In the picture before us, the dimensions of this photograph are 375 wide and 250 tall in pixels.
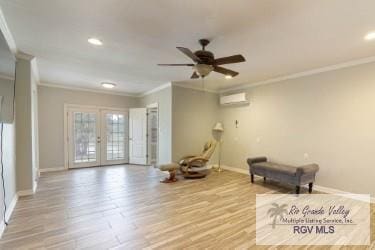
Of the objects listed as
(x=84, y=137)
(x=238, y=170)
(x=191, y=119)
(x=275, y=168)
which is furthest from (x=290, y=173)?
(x=84, y=137)

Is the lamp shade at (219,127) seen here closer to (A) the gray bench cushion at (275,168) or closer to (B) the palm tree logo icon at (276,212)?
(A) the gray bench cushion at (275,168)

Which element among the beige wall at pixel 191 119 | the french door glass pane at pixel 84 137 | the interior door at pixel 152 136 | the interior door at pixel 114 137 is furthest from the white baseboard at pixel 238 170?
the french door glass pane at pixel 84 137

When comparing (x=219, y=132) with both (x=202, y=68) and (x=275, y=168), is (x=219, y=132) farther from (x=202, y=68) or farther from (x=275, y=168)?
(x=202, y=68)

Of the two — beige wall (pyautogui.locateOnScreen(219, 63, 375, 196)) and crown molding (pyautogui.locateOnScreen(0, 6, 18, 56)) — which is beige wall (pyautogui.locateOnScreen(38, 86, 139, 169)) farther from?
beige wall (pyautogui.locateOnScreen(219, 63, 375, 196))

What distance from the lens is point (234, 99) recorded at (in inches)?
233

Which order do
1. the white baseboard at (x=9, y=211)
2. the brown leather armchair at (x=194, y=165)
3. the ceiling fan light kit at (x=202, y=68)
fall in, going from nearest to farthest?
1. the white baseboard at (x=9, y=211)
2. the ceiling fan light kit at (x=202, y=68)
3. the brown leather armchair at (x=194, y=165)

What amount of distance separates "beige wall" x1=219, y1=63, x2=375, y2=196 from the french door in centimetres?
458

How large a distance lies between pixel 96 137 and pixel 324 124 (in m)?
6.60

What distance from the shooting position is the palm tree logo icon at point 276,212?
2998 mm

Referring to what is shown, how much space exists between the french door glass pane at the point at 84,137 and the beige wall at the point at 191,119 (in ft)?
9.93

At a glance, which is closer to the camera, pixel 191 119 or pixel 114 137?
pixel 191 119

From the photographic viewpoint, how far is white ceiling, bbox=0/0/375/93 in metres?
2.10

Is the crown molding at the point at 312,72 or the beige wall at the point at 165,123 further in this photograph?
the beige wall at the point at 165,123

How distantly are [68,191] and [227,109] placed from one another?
485 cm
